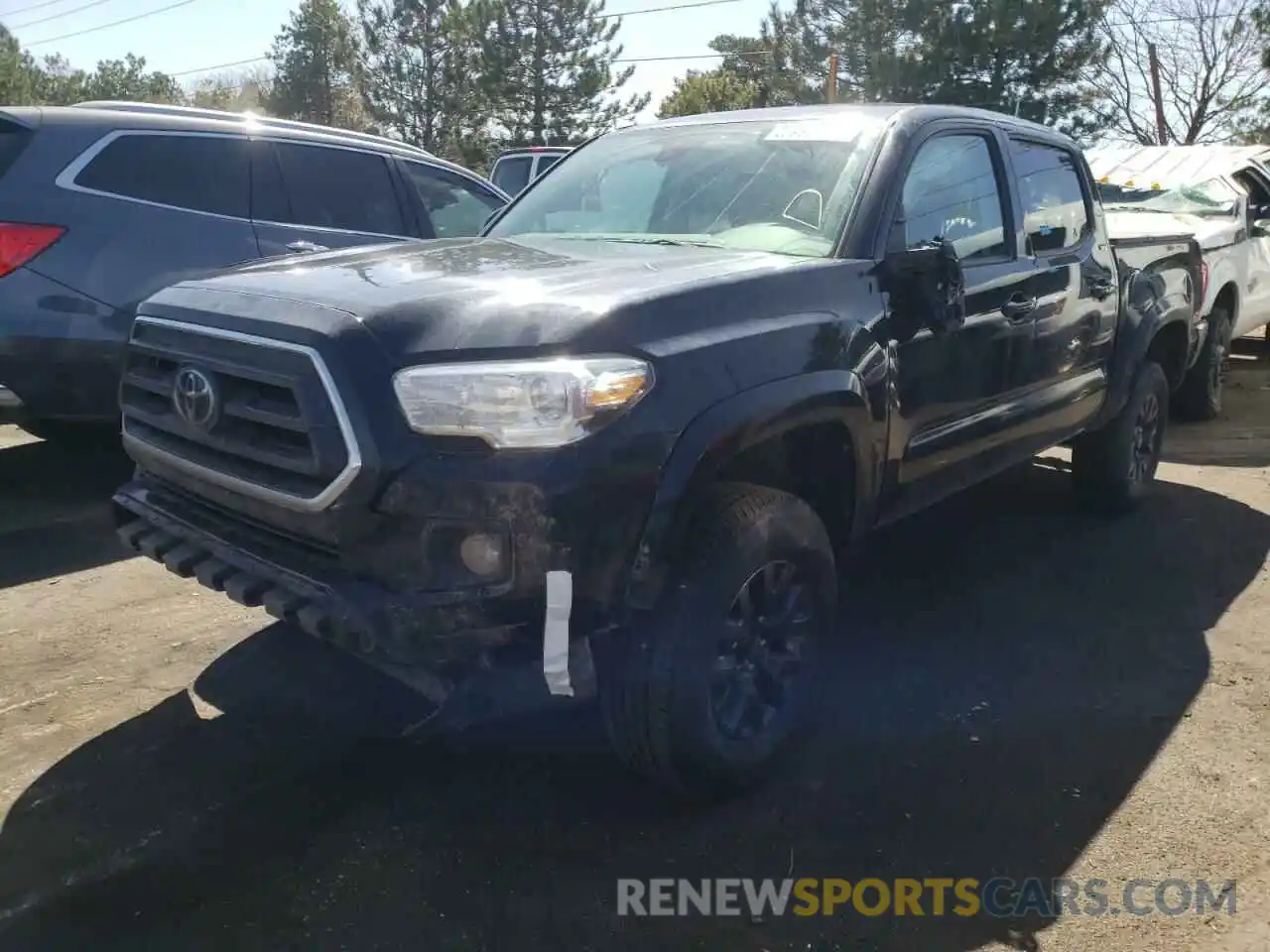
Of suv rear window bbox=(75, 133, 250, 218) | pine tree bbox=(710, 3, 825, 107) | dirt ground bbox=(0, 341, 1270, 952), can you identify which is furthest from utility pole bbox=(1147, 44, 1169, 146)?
suv rear window bbox=(75, 133, 250, 218)

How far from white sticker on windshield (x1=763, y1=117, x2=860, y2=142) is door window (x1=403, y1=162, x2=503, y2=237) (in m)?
3.32

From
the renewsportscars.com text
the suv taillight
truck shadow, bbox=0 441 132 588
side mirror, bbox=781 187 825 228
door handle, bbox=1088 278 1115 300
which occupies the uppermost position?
side mirror, bbox=781 187 825 228

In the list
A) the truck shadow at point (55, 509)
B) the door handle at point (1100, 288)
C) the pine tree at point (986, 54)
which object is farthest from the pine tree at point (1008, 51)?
the truck shadow at point (55, 509)

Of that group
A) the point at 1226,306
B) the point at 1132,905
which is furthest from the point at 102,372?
the point at 1226,306

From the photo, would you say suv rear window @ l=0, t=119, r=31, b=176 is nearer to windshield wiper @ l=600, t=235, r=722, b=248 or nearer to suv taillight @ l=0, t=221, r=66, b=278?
suv taillight @ l=0, t=221, r=66, b=278

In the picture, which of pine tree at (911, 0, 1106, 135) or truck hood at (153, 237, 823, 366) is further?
pine tree at (911, 0, 1106, 135)

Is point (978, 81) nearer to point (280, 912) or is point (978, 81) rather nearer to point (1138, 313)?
point (1138, 313)

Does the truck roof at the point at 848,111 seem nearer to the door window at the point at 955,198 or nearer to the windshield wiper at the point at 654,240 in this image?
the door window at the point at 955,198

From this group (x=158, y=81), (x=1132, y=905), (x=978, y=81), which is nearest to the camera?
(x=1132, y=905)

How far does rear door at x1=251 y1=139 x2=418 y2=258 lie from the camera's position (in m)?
5.79

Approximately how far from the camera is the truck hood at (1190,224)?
7125 millimetres

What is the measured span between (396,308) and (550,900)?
1.41m

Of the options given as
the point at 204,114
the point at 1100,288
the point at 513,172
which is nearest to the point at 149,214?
the point at 204,114

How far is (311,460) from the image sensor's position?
2.49 m
